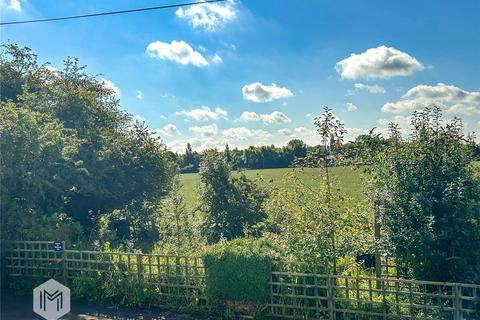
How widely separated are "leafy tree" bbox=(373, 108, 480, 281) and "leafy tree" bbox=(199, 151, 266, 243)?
759cm

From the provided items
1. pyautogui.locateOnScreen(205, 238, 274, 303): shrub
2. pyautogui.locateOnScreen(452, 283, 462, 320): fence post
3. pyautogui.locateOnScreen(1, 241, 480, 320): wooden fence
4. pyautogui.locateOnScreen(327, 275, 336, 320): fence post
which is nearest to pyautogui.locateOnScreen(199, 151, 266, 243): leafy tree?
pyautogui.locateOnScreen(1, 241, 480, 320): wooden fence

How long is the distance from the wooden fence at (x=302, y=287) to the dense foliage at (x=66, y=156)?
3.85ft

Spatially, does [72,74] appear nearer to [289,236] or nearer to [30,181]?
[30,181]

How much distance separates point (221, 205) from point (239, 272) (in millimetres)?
7110

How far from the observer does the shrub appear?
660 cm

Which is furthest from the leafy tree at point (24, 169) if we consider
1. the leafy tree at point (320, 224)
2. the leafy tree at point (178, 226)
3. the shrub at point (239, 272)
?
the leafy tree at point (320, 224)

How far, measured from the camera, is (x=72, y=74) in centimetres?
1884

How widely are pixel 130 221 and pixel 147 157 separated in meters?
2.72

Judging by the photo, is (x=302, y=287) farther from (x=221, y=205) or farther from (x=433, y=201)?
(x=221, y=205)

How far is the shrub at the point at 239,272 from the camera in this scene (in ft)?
21.7

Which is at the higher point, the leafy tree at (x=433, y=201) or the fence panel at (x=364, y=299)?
the leafy tree at (x=433, y=201)

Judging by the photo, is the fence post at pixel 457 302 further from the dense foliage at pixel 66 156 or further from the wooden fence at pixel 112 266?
the dense foliage at pixel 66 156

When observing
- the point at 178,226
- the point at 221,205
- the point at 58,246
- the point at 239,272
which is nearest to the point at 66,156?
the point at 58,246

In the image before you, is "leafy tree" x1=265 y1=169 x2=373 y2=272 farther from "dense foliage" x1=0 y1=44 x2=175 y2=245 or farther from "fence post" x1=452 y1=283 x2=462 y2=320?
"dense foliage" x1=0 y1=44 x2=175 y2=245
